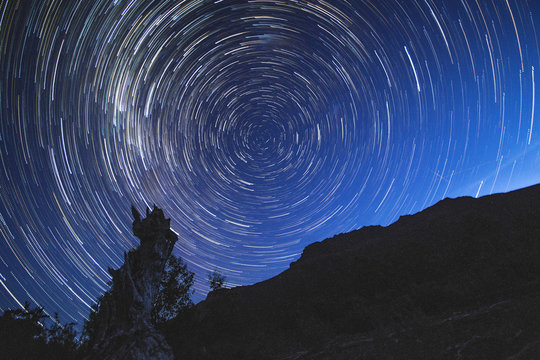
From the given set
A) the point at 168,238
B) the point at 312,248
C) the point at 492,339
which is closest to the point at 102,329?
the point at 168,238

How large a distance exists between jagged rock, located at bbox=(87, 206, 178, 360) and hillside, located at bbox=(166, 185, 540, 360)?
10.8 feet

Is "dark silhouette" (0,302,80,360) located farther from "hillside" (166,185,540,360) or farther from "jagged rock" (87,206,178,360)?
"hillside" (166,185,540,360)

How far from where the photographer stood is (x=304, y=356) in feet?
30.3

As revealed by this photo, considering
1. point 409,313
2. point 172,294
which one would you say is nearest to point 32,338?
point 172,294

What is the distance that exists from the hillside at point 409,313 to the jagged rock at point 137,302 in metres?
3.28

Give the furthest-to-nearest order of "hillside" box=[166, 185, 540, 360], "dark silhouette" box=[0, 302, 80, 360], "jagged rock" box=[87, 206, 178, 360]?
"dark silhouette" box=[0, 302, 80, 360]
"jagged rock" box=[87, 206, 178, 360]
"hillside" box=[166, 185, 540, 360]

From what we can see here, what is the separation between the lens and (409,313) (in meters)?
11.6

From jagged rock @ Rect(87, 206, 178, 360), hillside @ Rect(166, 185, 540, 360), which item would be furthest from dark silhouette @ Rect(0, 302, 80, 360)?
hillside @ Rect(166, 185, 540, 360)

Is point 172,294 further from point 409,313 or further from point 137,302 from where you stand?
point 409,313

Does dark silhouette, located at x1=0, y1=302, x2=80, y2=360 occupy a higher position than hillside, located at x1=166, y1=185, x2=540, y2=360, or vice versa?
dark silhouette, located at x1=0, y1=302, x2=80, y2=360

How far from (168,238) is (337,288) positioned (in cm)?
1612

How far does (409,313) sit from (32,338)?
2646cm

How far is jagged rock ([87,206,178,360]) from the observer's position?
930cm

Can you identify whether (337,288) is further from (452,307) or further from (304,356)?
(304,356)
